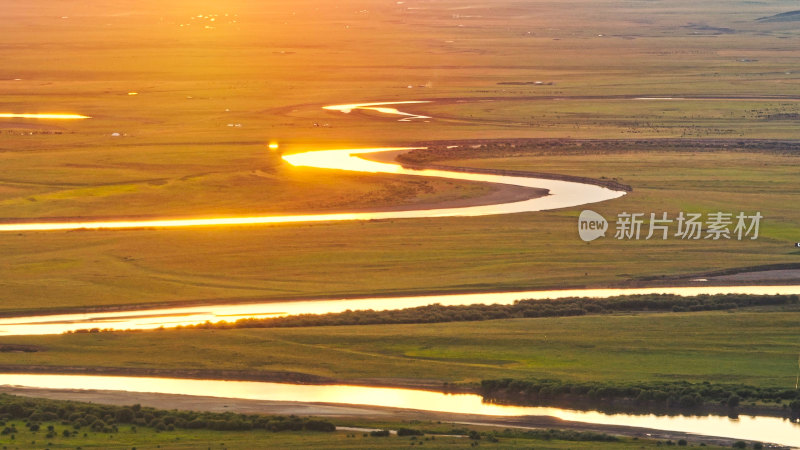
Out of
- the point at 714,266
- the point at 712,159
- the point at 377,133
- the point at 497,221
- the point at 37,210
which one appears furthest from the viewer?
the point at 377,133

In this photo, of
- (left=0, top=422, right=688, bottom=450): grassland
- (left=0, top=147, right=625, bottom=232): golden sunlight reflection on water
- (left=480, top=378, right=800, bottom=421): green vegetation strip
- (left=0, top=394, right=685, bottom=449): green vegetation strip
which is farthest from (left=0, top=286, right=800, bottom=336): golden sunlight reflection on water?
(left=0, top=147, right=625, bottom=232): golden sunlight reflection on water

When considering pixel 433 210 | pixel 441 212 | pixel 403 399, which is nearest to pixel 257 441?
pixel 403 399

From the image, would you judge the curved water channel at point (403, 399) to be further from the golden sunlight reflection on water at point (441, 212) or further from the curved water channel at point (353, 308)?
the golden sunlight reflection on water at point (441, 212)

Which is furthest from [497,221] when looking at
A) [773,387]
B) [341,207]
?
[773,387]

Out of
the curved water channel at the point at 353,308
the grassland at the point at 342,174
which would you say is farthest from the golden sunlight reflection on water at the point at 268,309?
the grassland at the point at 342,174

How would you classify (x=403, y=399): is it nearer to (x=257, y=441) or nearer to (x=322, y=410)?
(x=322, y=410)

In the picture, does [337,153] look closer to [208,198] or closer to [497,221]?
[208,198]

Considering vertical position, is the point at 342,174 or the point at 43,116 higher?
the point at 43,116

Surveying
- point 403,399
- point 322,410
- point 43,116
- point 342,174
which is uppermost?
point 43,116

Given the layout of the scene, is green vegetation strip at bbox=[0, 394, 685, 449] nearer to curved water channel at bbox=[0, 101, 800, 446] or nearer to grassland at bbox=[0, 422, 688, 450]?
grassland at bbox=[0, 422, 688, 450]
